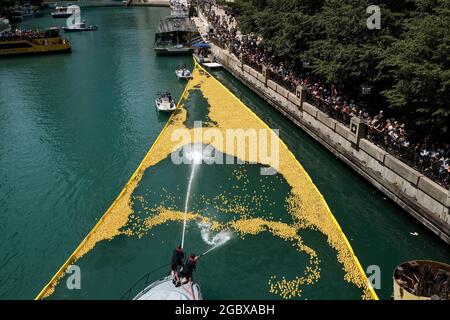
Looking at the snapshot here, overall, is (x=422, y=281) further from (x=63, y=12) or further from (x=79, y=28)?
(x=63, y=12)

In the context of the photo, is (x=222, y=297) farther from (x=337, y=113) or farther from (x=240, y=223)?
(x=337, y=113)

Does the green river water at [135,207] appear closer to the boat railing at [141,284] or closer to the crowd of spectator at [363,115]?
the boat railing at [141,284]

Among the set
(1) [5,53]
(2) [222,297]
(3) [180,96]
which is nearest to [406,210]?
(2) [222,297]

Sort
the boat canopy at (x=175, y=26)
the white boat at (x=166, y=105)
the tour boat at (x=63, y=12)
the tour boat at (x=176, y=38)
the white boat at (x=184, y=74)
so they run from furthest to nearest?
the tour boat at (x=63, y=12) → the boat canopy at (x=175, y=26) → the tour boat at (x=176, y=38) → the white boat at (x=184, y=74) → the white boat at (x=166, y=105)

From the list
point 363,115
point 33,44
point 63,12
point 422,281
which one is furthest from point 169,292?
point 63,12

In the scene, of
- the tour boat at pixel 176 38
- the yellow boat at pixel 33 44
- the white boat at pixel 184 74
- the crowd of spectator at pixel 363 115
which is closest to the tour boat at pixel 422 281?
the crowd of spectator at pixel 363 115

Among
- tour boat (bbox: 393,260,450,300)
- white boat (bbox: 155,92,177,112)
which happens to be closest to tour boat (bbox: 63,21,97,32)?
white boat (bbox: 155,92,177,112)
